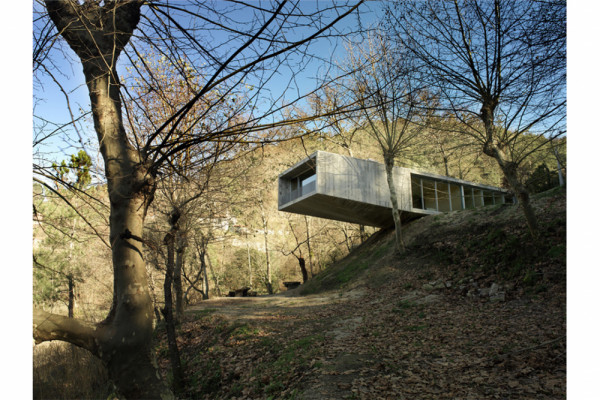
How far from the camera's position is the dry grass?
6.79 metres

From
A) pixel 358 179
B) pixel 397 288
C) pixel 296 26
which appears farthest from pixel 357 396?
pixel 358 179

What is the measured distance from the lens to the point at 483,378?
420cm

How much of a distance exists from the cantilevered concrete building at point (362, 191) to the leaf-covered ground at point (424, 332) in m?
4.13

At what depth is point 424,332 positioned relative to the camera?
21.5 feet

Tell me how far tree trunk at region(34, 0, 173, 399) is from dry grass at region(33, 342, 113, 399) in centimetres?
512

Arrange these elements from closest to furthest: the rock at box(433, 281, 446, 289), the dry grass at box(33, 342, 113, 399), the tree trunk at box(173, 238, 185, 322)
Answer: the dry grass at box(33, 342, 113, 399) → the tree trunk at box(173, 238, 185, 322) → the rock at box(433, 281, 446, 289)

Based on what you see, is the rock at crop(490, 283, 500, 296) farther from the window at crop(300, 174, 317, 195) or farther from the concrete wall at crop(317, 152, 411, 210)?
the window at crop(300, 174, 317, 195)

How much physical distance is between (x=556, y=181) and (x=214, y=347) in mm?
17587

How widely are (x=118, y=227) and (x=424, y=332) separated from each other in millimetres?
5704

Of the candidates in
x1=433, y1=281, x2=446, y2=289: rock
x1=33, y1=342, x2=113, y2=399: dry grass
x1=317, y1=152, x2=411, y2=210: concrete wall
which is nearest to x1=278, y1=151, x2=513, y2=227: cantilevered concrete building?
x1=317, y1=152, x2=411, y2=210: concrete wall

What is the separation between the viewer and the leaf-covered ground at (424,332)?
428 cm

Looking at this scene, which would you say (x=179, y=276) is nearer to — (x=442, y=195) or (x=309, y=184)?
(x=309, y=184)

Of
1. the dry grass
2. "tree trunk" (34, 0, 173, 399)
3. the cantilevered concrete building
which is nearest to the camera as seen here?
"tree trunk" (34, 0, 173, 399)

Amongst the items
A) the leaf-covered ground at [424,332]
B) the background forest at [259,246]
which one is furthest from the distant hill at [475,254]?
the background forest at [259,246]
